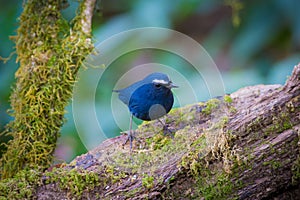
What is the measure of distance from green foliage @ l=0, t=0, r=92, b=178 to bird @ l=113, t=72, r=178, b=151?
0.45m

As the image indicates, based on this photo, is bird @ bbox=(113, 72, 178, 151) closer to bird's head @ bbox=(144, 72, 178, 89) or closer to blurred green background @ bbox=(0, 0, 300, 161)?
bird's head @ bbox=(144, 72, 178, 89)

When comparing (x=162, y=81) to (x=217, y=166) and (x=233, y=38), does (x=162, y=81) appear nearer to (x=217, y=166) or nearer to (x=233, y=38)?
(x=217, y=166)

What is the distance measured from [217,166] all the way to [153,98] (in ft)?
2.34

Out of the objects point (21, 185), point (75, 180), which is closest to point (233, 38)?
point (75, 180)

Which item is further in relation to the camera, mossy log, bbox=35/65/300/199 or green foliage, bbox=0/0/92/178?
green foliage, bbox=0/0/92/178

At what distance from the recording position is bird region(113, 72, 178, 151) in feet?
9.63

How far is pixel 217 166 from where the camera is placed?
249 centimetres

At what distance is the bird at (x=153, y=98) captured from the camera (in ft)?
9.63

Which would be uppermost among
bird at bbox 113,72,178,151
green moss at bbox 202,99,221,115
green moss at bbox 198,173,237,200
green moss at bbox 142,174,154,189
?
bird at bbox 113,72,178,151

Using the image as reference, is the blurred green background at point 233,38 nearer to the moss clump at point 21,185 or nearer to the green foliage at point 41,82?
the green foliage at point 41,82

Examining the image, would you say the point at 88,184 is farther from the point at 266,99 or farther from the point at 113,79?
the point at 113,79

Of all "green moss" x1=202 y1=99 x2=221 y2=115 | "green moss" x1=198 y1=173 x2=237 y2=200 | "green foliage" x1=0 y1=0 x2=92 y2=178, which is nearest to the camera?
"green moss" x1=198 y1=173 x2=237 y2=200

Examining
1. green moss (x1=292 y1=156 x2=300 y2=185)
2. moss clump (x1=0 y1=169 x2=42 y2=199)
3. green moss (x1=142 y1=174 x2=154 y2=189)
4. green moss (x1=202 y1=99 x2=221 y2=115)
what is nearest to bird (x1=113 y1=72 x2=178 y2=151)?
green moss (x1=202 y1=99 x2=221 y2=115)

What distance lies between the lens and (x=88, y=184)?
2.58 metres
